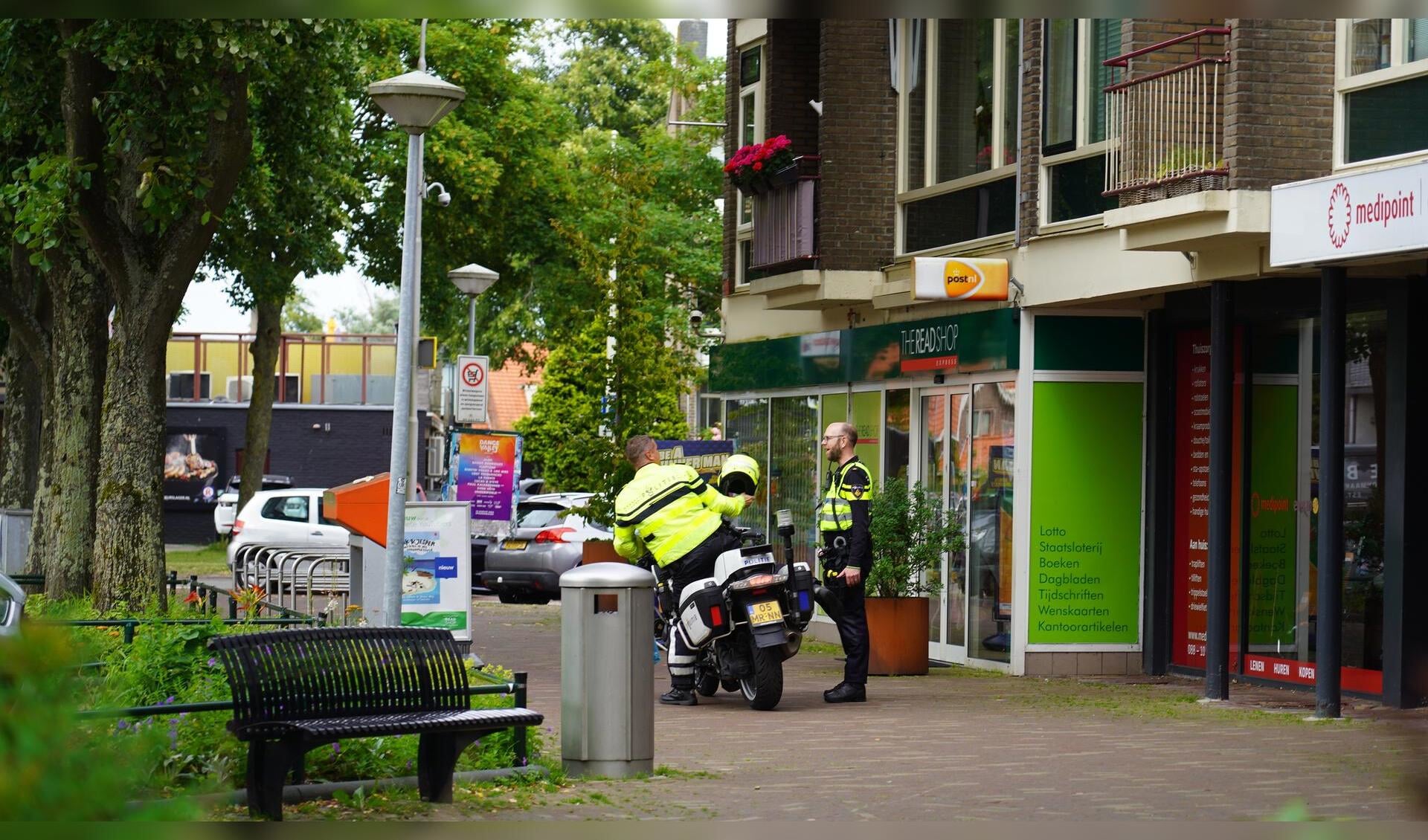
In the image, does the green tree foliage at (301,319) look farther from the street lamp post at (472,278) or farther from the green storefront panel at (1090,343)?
the green storefront panel at (1090,343)

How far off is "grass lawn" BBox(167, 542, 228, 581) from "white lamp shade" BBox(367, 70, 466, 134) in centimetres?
1733

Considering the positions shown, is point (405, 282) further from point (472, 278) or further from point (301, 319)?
point (301, 319)

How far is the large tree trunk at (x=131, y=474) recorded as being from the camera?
50.2ft

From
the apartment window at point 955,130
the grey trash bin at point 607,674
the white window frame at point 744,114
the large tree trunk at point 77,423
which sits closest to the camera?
the grey trash bin at point 607,674

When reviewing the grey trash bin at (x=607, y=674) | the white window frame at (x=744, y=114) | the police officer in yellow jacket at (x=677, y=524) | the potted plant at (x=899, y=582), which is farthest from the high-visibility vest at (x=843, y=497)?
the white window frame at (x=744, y=114)

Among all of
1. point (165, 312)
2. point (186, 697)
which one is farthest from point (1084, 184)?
point (186, 697)

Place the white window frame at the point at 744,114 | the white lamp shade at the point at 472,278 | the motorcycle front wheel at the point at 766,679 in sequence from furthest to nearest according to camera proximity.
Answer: the white lamp shade at the point at 472,278
the white window frame at the point at 744,114
the motorcycle front wheel at the point at 766,679

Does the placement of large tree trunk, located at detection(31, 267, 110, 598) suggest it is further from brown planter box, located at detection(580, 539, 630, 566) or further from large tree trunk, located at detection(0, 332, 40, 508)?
large tree trunk, located at detection(0, 332, 40, 508)

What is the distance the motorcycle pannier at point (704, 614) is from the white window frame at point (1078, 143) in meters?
4.85

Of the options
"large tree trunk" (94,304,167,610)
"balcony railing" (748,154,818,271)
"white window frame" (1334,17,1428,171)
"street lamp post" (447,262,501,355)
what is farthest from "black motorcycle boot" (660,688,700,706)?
"street lamp post" (447,262,501,355)

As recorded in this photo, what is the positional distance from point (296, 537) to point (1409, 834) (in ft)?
101

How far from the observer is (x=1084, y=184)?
1514 cm

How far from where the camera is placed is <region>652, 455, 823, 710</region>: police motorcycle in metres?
12.0

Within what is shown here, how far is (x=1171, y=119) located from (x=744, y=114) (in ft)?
32.6
